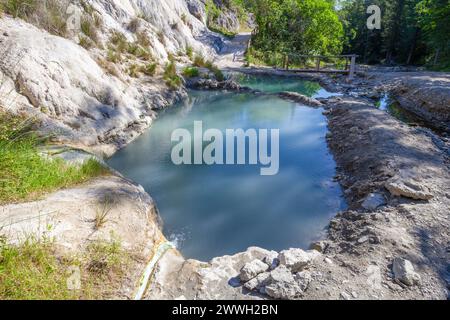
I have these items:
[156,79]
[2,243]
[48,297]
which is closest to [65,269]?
[48,297]

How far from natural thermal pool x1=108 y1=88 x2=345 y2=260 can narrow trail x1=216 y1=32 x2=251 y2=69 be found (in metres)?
13.8

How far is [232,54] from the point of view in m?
25.9

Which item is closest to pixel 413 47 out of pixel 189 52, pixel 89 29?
pixel 189 52

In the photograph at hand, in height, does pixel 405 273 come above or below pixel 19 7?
below

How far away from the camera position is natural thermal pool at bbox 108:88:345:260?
462 cm

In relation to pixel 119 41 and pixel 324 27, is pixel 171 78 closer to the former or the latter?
pixel 119 41

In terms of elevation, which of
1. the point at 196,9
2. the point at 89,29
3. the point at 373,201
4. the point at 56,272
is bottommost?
the point at 373,201

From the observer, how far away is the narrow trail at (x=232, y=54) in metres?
22.4

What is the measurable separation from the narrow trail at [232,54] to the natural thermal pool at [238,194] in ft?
45.2

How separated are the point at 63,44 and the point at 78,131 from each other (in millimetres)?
3150

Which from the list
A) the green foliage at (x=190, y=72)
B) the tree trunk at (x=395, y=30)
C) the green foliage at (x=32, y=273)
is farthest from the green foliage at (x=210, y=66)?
the tree trunk at (x=395, y=30)

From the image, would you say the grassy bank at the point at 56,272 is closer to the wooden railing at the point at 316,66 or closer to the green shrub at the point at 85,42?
the green shrub at the point at 85,42

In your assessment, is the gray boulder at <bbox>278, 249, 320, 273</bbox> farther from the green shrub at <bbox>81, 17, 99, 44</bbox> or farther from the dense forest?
the dense forest

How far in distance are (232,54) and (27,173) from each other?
79.9ft
